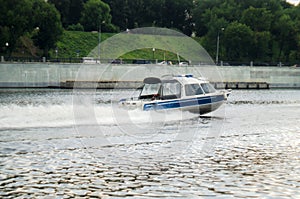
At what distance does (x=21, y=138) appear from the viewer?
26562 millimetres

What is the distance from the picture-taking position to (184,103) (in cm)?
3953

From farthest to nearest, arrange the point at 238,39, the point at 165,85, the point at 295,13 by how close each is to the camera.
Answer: the point at 295,13, the point at 238,39, the point at 165,85

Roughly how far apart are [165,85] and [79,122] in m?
9.09

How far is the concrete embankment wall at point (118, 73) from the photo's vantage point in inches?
3314

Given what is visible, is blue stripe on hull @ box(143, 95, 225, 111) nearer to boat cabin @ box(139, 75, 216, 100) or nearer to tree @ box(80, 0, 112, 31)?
boat cabin @ box(139, 75, 216, 100)

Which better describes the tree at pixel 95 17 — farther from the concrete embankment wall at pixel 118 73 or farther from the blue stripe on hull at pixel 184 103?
the blue stripe on hull at pixel 184 103

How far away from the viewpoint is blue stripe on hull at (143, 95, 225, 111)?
1463 inches

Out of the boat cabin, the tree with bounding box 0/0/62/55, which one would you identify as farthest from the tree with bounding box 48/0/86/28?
the boat cabin

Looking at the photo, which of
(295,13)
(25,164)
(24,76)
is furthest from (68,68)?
(295,13)

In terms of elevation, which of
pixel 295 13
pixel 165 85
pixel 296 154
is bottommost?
pixel 296 154

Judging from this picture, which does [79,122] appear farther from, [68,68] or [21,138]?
[68,68]

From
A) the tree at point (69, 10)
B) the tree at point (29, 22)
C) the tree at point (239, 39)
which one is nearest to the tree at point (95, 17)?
the tree at point (69, 10)

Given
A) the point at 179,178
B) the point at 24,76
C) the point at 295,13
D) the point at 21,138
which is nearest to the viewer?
the point at 179,178

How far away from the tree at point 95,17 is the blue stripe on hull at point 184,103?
11299 cm
